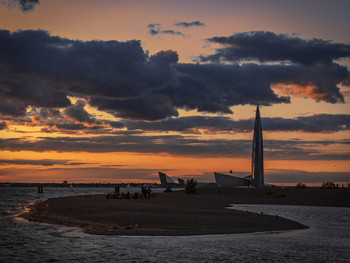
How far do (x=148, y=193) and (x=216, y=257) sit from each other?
52.8 metres

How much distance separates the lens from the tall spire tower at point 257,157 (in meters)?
153

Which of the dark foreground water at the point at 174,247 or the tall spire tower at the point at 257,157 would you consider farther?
the tall spire tower at the point at 257,157

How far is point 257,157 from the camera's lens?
15575 cm

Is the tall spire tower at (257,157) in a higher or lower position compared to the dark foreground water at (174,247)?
higher

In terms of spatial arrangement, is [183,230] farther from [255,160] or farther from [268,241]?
[255,160]

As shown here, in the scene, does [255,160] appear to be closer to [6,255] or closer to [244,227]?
[244,227]

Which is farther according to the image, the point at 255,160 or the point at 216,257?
the point at 255,160

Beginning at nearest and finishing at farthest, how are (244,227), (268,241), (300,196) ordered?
1. (268,241)
2. (244,227)
3. (300,196)

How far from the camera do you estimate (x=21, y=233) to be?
1118 inches

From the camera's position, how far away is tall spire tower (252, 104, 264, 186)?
6019 inches

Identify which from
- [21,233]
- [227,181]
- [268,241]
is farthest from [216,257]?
[227,181]

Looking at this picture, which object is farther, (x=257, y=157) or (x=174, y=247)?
(x=257, y=157)

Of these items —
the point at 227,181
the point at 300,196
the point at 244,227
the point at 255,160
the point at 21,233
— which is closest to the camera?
the point at 21,233

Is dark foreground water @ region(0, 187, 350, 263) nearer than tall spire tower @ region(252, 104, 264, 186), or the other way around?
dark foreground water @ region(0, 187, 350, 263)
